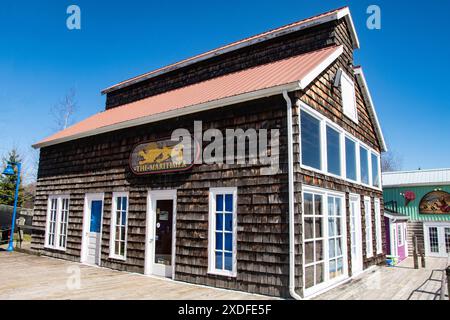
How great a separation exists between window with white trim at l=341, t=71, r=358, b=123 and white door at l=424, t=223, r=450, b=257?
11761 mm

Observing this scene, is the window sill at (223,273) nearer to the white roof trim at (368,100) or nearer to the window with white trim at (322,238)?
the window with white trim at (322,238)

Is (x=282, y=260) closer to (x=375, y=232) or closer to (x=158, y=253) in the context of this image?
(x=158, y=253)

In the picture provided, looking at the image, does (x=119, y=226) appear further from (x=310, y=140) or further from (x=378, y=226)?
(x=378, y=226)

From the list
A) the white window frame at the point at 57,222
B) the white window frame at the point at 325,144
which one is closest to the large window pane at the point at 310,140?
→ the white window frame at the point at 325,144

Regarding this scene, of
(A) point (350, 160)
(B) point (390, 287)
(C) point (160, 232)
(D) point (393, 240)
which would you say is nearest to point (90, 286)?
(C) point (160, 232)

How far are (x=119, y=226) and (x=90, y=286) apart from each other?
8.84 ft

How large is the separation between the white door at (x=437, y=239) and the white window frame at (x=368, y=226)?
9472 mm

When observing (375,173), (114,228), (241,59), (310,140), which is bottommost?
(114,228)

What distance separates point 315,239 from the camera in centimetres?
735

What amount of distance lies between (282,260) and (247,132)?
2858mm

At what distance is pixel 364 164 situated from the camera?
39.4ft

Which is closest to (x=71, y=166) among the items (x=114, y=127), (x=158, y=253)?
(x=114, y=127)

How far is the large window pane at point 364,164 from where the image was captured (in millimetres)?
11641
